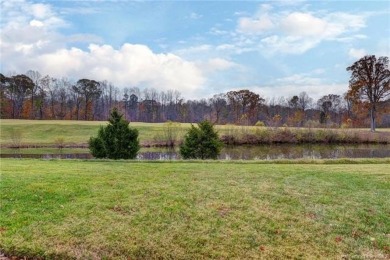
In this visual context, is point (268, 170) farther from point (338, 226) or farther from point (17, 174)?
point (17, 174)

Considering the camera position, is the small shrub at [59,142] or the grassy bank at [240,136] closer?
the small shrub at [59,142]

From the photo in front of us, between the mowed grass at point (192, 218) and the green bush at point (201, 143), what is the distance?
10.4m

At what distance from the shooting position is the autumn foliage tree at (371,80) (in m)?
45.0

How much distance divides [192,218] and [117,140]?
13.4m

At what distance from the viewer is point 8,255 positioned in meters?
5.82

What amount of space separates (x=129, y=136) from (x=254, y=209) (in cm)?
1354

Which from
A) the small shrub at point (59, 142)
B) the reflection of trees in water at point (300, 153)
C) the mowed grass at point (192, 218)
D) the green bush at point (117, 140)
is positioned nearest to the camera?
the mowed grass at point (192, 218)

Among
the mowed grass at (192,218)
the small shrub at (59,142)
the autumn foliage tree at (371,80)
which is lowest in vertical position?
the mowed grass at (192,218)

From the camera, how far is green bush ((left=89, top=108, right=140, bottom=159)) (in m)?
19.8

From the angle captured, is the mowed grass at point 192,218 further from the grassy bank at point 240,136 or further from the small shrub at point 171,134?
the grassy bank at point 240,136

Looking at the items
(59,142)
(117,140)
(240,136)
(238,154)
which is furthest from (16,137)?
(117,140)

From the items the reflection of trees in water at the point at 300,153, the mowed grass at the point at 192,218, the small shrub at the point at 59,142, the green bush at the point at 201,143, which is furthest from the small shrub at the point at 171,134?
the mowed grass at the point at 192,218

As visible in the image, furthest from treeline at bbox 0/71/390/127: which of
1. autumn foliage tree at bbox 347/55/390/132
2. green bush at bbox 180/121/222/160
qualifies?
green bush at bbox 180/121/222/160

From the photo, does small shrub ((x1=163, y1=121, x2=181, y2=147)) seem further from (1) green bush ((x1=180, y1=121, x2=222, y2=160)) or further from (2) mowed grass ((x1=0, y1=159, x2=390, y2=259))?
(2) mowed grass ((x1=0, y1=159, x2=390, y2=259))
